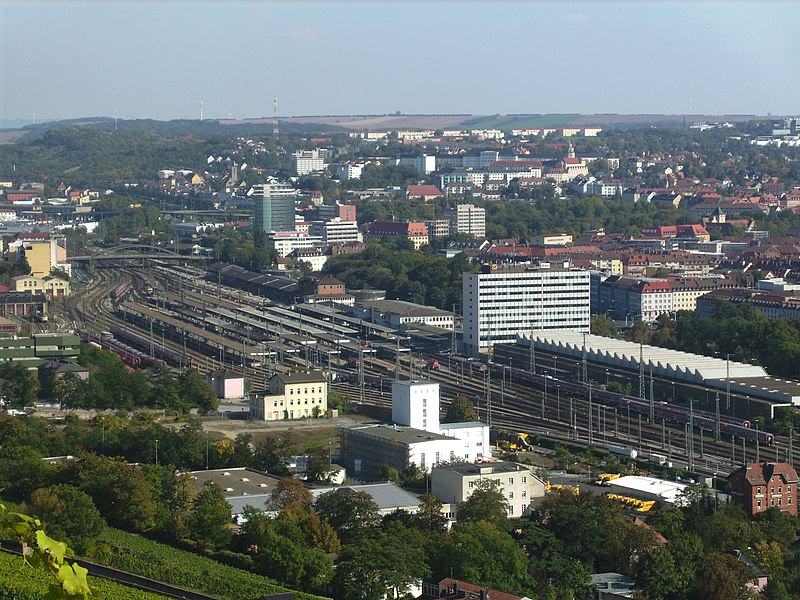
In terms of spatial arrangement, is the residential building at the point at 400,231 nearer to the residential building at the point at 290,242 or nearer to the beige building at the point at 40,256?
the residential building at the point at 290,242

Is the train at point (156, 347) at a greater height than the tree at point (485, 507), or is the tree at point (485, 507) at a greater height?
the tree at point (485, 507)

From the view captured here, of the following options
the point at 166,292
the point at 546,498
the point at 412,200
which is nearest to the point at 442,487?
the point at 546,498

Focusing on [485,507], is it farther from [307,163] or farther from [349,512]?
[307,163]

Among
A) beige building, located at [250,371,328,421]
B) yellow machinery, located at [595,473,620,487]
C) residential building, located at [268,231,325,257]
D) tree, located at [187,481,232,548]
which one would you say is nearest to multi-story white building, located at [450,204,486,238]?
residential building, located at [268,231,325,257]

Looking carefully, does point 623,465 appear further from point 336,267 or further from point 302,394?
point 336,267

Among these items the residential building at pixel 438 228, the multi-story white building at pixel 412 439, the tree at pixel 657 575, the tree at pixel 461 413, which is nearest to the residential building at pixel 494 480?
the multi-story white building at pixel 412 439

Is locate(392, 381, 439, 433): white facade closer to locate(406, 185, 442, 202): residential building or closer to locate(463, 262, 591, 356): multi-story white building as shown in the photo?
locate(463, 262, 591, 356): multi-story white building
